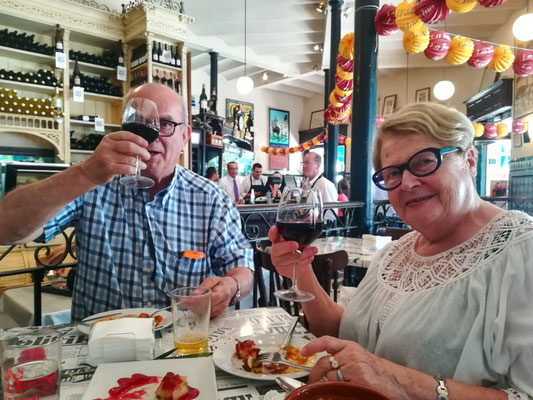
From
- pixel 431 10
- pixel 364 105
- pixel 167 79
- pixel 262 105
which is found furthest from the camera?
pixel 262 105

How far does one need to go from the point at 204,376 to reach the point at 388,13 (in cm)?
434

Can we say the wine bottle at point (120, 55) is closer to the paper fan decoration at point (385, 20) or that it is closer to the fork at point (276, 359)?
the paper fan decoration at point (385, 20)

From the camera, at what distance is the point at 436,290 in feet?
3.17

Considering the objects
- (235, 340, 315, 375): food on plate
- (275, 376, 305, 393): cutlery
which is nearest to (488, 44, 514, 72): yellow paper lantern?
(235, 340, 315, 375): food on plate

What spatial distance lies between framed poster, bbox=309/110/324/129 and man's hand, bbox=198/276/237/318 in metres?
12.9

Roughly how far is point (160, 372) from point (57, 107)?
5.53m

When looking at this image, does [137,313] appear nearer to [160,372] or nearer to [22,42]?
[160,372]

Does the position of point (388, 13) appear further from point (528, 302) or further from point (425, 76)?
point (425, 76)

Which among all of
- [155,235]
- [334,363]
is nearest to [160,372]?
[334,363]

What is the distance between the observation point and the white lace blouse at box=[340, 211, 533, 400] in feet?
2.72

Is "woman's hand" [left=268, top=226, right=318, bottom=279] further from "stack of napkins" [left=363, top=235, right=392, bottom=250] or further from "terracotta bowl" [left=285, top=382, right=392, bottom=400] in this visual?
"stack of napkins" [left=363, top=235, right=392, bottom=250]

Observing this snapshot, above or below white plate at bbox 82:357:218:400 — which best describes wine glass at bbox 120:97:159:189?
above

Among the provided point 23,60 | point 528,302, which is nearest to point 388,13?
point 528,302

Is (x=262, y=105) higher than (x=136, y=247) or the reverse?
higher
